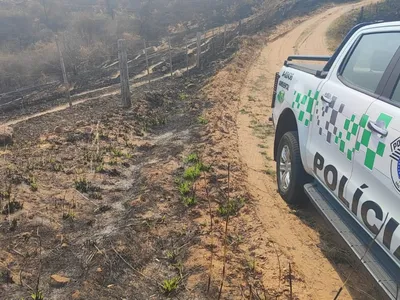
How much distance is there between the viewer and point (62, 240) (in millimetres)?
4070

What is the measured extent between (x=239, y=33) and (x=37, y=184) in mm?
23645

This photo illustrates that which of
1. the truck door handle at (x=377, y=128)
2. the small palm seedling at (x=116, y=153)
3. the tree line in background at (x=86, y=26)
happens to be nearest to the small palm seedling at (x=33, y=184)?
the small palm seedling at (x=116, y=153)

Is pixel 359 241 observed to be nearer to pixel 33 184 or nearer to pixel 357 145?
pixel 357 145

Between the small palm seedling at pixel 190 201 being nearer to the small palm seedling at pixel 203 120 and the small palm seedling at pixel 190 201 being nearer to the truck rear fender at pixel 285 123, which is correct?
the truck rear fender at pixel 285 123

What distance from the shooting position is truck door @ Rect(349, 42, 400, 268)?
7.72 feet

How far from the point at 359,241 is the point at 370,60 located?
1497 millimetres

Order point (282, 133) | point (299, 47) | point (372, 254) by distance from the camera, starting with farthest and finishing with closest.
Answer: point (299, 47)
point (282, 133)
point (372, 254)

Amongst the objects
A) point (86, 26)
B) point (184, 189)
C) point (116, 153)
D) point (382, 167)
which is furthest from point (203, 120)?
point (86, 26)

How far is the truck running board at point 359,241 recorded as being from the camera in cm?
242

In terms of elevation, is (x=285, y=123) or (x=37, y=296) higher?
(x=285, y=123)

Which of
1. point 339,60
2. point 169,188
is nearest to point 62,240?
point 169,188

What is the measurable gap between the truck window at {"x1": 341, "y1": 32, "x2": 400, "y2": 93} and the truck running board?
1.06m

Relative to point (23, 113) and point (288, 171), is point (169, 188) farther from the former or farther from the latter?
point (23, 113)

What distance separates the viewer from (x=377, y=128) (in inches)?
102
